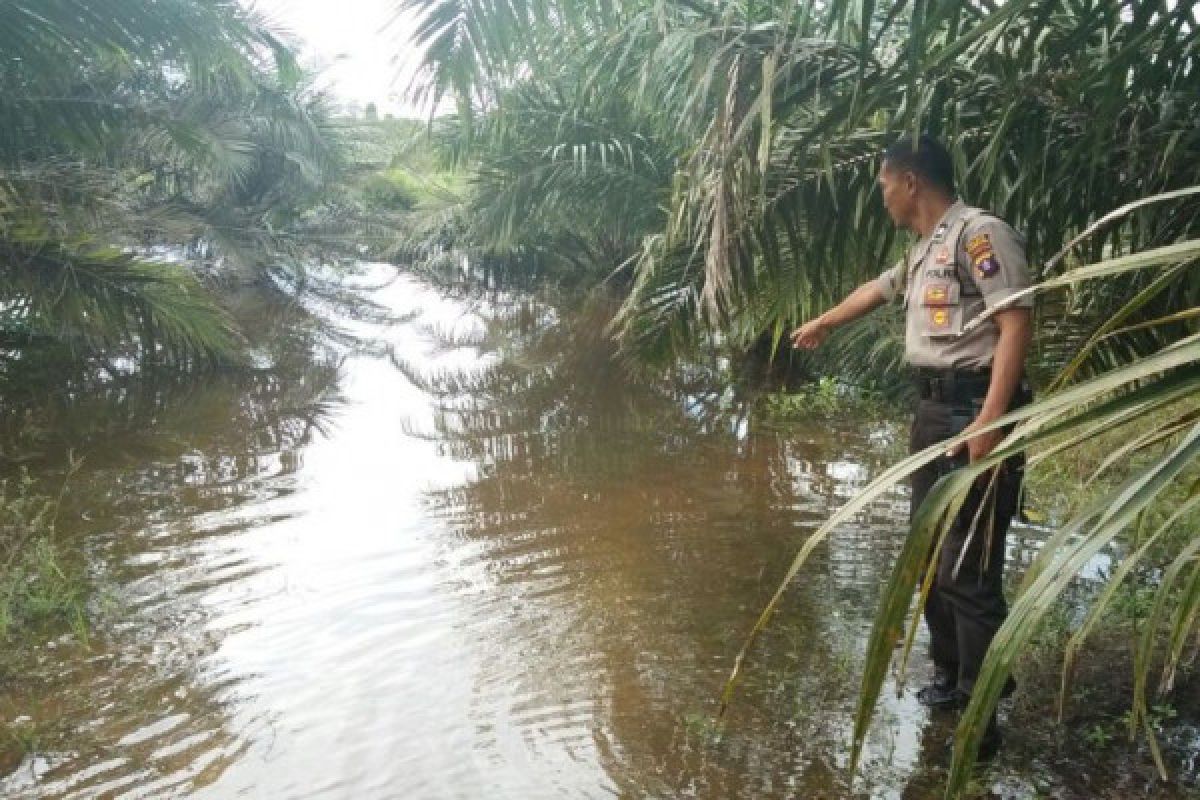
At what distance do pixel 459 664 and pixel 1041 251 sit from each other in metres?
2.40

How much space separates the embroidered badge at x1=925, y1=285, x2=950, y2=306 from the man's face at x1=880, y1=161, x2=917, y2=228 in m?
0.25

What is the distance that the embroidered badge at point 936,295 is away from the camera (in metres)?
3.05

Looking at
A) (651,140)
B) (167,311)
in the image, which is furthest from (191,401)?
(651,140)

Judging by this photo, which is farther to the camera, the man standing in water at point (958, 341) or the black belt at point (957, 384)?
the black belt at point (957, 384)

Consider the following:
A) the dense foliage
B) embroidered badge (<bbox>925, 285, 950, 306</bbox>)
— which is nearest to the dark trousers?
embroidered badge (<bbox>925, 285, 950, 306</bbox>)

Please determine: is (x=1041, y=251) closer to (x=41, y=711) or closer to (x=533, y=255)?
(x=41, y=711)

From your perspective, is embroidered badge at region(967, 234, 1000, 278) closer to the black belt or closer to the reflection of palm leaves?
the black belt

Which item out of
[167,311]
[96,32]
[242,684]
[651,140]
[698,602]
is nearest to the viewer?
[242,684]

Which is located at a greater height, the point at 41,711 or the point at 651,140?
the point at 651,140

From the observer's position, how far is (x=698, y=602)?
4398mm

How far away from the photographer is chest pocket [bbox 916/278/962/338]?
3.03m

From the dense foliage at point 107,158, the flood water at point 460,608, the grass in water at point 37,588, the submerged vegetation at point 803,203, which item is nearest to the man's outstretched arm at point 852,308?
the submerged vegetation at point 803,203

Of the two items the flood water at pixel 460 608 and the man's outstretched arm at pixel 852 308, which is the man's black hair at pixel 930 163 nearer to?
the man's outstretched arm at pixel 852 308

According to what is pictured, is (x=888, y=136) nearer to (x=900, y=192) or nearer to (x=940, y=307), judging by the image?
(x=900, y=192)
